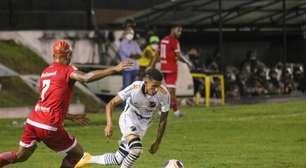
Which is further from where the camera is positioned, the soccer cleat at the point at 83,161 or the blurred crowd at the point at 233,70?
the blurred crowd at the point at 233,70

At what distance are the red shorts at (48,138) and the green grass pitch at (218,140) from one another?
2507mm

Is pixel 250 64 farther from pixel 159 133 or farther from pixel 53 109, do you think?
pixel 53 109

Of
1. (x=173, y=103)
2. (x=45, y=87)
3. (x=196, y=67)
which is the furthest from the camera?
(x=196, y=67)

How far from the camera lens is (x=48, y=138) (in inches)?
483

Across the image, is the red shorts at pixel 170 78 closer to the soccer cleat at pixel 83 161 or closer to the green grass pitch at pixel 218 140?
the green grass pitch at pixel 218 140

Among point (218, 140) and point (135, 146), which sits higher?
point (135, 146)

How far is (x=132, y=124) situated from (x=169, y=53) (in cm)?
1210

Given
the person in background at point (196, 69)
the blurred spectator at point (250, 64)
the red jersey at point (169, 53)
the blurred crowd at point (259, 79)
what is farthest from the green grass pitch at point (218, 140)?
the blurred spectator at point (250, 64)

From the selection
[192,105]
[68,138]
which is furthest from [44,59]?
[68,138]

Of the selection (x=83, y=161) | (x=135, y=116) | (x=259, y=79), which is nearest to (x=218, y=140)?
(x=135, y=116)

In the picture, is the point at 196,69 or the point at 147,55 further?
the point at 196,69

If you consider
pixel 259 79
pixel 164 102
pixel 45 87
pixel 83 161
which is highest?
pixel 45 87

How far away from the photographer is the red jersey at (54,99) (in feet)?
40.0

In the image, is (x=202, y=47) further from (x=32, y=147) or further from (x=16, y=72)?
(x=32, y=147)
